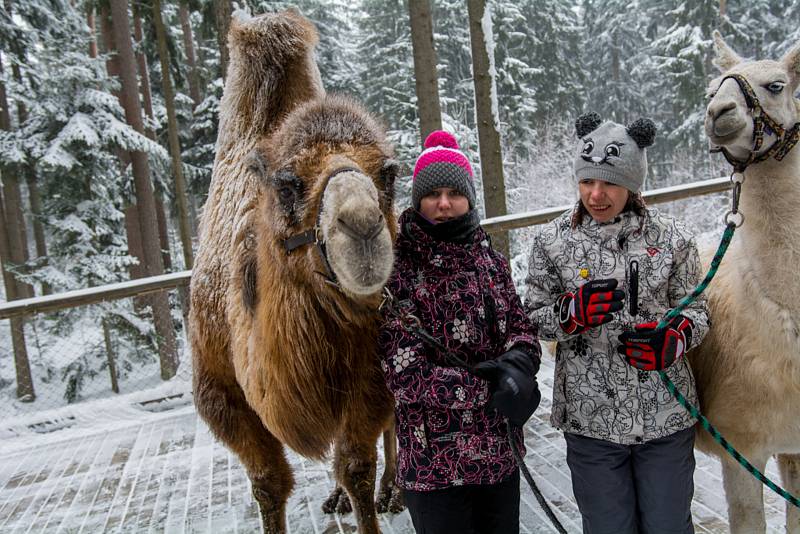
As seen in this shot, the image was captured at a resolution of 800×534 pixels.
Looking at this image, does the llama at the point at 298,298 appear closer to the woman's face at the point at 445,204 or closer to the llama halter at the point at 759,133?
the woman's face at the point at 445,204

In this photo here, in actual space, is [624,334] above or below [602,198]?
below

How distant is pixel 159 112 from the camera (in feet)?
49.7

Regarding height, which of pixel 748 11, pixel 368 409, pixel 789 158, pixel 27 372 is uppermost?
pixel 748 11

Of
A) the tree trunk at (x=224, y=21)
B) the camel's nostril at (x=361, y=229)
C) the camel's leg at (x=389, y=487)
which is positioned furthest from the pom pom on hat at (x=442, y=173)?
the tree trunk at (x=224, y=21)

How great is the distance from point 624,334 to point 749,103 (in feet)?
2.95

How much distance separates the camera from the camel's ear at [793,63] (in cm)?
199

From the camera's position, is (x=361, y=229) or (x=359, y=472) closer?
(x=361, y=229)

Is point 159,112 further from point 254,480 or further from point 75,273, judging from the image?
point 254,480

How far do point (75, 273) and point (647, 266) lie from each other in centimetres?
1299

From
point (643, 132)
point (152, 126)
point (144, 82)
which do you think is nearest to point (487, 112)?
point (643, 132)

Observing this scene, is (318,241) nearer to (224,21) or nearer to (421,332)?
(421,332)

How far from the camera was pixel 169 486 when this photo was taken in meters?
4.04

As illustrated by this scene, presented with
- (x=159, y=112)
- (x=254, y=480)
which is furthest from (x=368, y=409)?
(x=159, y=112)

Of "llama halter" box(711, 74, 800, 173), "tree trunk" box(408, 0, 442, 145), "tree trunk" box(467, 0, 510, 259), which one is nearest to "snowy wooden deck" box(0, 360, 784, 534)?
"llama halter" box(711, 74, 800, 173)
